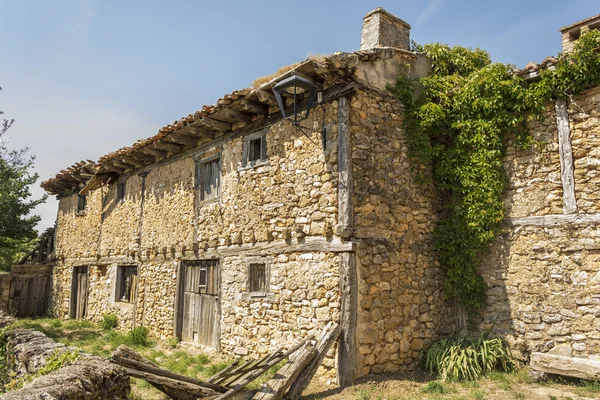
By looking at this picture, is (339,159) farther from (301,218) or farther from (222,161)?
(222,161)

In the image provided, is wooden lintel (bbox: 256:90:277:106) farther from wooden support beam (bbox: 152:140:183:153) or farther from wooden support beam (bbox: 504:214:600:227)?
wooden support beam (bbox: 504:214:600:227)

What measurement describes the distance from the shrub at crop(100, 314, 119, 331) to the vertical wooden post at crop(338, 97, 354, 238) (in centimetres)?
843

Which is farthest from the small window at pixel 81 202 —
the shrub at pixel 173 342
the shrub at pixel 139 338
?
the shrub at pixel 173 342

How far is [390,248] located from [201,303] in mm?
4595

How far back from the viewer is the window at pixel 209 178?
32.3 ft

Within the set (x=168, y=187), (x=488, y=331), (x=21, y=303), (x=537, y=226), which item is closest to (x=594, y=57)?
(x=537, y=226)

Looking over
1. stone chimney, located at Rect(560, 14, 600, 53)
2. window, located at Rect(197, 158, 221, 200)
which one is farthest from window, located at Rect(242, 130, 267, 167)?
stone chimney, located at Rect(560, 14, 600, 53)

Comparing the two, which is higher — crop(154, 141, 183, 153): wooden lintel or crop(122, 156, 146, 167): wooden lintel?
crop(154, 141, 183, 153): wooden lintel

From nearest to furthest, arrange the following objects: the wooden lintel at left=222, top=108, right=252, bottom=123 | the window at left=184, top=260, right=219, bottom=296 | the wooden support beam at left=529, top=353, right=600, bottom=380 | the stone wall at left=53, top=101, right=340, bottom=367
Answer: the wooden support beam at left=529, top=353, right=600, bottom=380 < the stone wall at left=53, top=101, right=340, bottom=367 < the wooden lintel at left=222, top=108, right=252, bottom=123 < the window at left=184, top=260, right=219, bottom=296

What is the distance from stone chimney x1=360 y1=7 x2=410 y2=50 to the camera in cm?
896

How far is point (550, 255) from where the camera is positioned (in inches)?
280

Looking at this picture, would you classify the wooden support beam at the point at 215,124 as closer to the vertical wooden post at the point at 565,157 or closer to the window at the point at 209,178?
the window at the point at 209,178

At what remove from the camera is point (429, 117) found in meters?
8.01

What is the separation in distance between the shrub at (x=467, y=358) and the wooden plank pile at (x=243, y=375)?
6.03 ft
